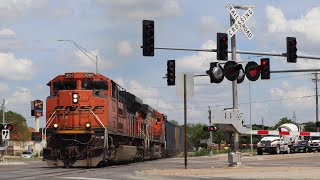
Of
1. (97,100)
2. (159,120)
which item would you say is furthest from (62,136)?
(159,120)

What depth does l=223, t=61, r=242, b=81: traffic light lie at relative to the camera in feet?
76.1

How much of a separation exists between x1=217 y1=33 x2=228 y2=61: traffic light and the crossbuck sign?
16.2 inches

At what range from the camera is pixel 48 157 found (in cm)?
2592

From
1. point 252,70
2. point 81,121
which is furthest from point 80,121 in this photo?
point 252,70

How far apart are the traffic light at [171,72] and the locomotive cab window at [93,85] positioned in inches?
136

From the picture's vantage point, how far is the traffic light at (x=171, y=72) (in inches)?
1082

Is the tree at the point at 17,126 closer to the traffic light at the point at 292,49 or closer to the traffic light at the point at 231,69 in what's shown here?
the traffic light at the point at 231,69

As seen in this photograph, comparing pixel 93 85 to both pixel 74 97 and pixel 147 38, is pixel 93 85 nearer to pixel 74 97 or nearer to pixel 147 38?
pixel 74 97

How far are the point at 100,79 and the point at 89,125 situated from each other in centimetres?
267

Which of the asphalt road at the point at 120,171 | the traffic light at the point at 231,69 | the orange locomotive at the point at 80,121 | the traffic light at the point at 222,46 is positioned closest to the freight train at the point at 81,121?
the orange locomotive at the point at 80,121

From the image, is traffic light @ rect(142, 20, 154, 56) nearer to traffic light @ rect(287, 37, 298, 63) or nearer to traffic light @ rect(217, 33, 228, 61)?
traffic light @ rect(217, 33, 228, 61)

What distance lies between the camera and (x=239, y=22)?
23531 mm

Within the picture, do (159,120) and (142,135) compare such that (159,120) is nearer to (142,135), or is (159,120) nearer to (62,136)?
(142,135)

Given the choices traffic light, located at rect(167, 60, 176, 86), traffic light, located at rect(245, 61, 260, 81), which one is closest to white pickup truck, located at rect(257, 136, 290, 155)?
traffic light, located at rect(167, 60, 176, 86)
